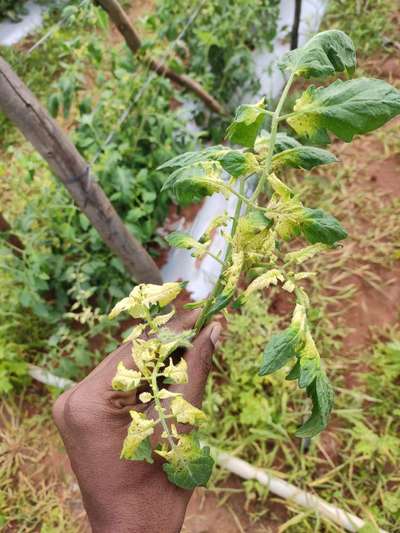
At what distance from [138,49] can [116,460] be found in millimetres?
1913

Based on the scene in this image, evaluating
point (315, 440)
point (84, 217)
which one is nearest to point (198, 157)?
point (84, 217)

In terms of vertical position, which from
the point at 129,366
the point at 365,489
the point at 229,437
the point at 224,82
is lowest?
the point at 365,489

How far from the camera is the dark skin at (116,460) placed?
1.05 meters

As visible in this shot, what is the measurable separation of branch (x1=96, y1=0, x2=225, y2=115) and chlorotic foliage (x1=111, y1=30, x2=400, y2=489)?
1504 mm

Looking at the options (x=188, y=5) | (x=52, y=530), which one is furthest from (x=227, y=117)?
(x=52, y=530)

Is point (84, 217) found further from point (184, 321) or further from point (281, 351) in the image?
point (281, 351)

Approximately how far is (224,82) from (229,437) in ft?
6.78

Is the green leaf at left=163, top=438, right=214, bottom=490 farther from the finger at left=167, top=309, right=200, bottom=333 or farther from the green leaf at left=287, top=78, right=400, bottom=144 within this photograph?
the green leaf at left=287, top=78, right=400, bottom=144

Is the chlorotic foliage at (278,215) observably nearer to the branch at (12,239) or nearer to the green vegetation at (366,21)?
the branch at (12,239)

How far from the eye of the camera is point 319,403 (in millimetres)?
729

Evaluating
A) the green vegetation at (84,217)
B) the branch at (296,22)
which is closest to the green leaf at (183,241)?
the green vegetation at (84,217)

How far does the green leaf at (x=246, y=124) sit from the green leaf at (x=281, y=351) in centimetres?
30

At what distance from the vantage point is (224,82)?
2.95 metres

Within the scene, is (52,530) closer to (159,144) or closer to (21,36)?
(159,144)
